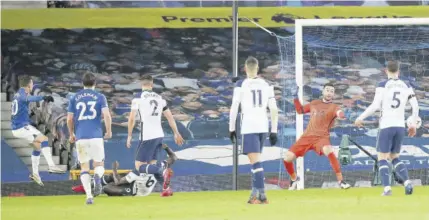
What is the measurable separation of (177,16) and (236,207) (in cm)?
996

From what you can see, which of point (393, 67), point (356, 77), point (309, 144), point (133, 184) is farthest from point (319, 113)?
point (356, 77)

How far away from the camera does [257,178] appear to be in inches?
490

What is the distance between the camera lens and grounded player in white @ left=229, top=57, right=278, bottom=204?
40.8 feet

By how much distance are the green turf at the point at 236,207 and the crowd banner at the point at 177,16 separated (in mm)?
6017

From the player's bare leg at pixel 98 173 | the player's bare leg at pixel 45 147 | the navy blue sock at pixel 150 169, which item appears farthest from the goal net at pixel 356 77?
the player's bare leg at pixel 98 173

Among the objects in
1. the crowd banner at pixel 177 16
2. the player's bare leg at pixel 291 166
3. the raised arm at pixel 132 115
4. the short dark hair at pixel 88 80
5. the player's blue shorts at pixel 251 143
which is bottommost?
the player's bare leg at pixel 291 166

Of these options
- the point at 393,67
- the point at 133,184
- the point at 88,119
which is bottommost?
the point at 133,184

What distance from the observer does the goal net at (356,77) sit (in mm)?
20344

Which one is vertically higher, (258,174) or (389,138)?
(389,138)

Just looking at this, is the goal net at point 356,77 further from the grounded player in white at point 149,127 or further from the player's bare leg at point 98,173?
the player's bare leg at point 98,173

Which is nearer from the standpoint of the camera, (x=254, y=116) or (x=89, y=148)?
(x=254, y=116)

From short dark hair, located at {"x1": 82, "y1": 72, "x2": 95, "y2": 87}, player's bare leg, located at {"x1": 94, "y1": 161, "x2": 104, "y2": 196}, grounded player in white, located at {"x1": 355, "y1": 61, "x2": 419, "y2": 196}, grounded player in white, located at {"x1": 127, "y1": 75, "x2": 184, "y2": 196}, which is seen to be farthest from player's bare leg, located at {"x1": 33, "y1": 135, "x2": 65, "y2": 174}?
grounded player in white, located at {"x1": 355, "y1": 61, "x2": 419, "y2": 196}

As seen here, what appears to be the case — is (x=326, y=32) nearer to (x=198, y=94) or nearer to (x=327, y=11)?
(x=327, y=11)

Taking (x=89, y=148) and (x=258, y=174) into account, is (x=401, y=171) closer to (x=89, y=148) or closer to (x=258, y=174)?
(x=258, y=174)
